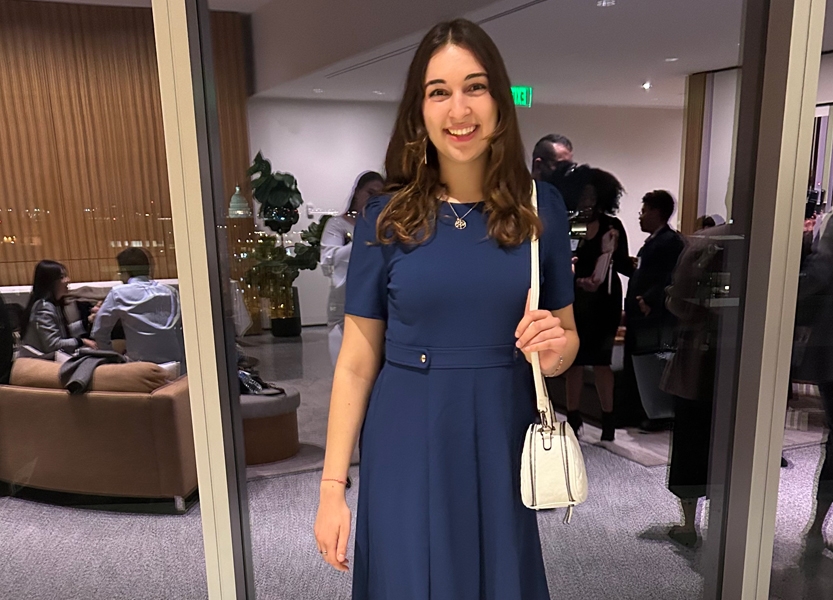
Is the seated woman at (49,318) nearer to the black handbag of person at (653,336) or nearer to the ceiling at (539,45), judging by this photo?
the ceiling at (539,45)

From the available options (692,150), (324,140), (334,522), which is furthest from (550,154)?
(334,522)

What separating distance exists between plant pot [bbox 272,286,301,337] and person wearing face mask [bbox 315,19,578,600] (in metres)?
0.63

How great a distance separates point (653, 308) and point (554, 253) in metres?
0.97

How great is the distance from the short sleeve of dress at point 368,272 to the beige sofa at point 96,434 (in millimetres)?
943

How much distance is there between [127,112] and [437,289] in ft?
3.45

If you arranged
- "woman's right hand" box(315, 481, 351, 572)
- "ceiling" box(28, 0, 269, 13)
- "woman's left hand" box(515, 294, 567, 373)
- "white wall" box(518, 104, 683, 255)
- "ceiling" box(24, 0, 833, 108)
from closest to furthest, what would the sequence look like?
1. "woman's left hand" box(515, 294, 567, 373)
2. "woman's right hand" box(315, 481, 351, 572)
3. "ceiling" box(28, 0, 269, 13)
4. "ceiling" box(24, 0, 833, 108)
5. "white wall" box(518, 104, 683, 255)

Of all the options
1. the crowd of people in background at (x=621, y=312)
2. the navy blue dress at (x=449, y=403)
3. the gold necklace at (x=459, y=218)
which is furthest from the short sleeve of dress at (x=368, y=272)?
the crowd of people in background at (x=621, y=312)

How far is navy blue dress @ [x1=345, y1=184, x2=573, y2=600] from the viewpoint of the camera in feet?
3.42

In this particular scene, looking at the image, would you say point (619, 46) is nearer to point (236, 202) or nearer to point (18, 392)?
point (236, 202)

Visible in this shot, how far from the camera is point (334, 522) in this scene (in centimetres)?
113

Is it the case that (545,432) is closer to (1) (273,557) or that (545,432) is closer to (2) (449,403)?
(2) (449,403)

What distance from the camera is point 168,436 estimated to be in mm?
1833

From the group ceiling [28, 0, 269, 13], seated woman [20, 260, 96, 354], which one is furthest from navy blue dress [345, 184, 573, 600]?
seated woman [20, 260, 96, 354]

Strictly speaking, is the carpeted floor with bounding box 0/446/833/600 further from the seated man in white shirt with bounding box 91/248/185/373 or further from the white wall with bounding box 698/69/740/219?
the white wall with bounding box 698/69/740/219
